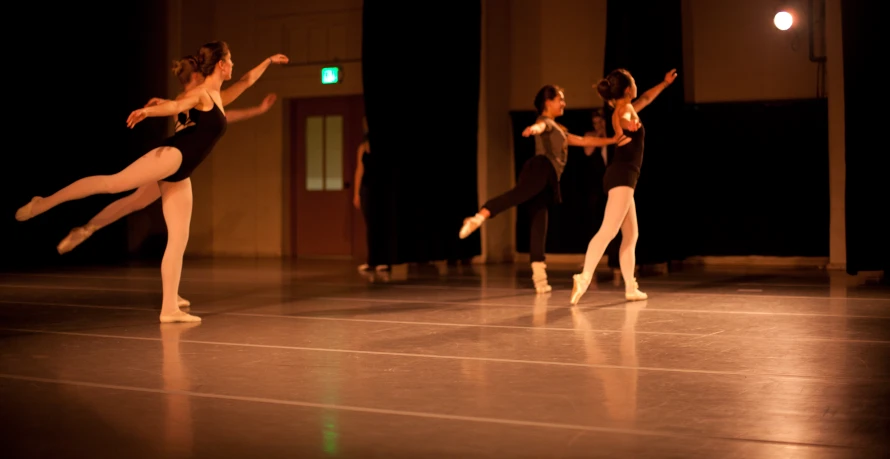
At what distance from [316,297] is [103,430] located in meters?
3.69

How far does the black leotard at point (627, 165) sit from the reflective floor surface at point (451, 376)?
72cm

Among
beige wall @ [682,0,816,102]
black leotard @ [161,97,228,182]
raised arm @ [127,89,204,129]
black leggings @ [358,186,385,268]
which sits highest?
beige wall @ [682,0,816,102]

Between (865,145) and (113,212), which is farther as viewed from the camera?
(865,145)

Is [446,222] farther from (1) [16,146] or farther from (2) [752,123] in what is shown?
(1) [16,146]

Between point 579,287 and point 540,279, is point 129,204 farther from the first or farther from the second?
point 540,279

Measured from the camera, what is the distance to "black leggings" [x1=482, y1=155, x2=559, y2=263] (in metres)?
6.45

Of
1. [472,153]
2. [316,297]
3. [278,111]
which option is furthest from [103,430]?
[278,111]

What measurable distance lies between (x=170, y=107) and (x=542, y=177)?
106 inches

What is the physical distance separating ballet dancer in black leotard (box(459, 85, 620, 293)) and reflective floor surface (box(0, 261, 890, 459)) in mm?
493

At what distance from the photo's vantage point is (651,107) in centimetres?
824

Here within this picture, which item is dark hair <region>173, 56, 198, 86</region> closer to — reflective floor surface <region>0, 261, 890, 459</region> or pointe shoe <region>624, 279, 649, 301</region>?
reflective floor surface <region>0, 261, 890, 459</region>

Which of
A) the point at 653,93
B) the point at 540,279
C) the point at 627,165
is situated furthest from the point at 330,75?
the point at 627,165

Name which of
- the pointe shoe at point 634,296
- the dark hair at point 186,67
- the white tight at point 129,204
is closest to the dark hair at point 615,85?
the pointe shoe at point 634,296


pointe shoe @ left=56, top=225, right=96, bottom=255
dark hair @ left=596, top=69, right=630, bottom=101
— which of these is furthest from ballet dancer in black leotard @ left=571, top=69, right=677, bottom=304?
pointe shoe @ left=56, top=225, right=96, bottom=255
